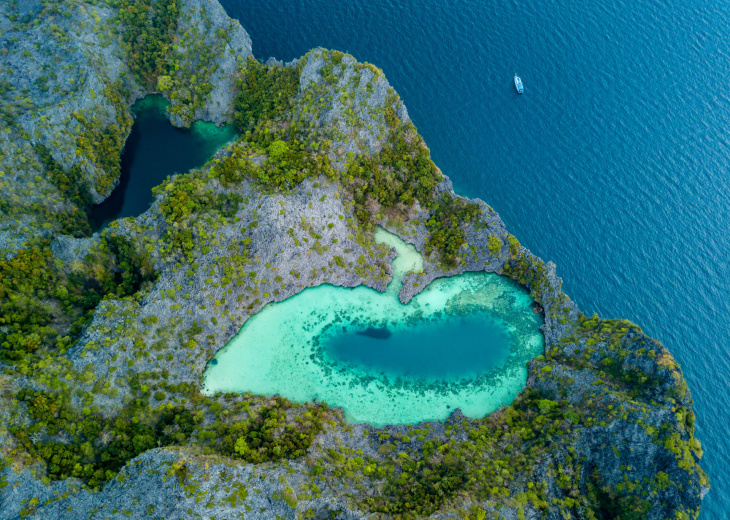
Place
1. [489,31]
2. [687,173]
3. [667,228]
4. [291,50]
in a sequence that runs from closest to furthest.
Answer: [667,228]
[687,173]
[291,50]
[489,31]

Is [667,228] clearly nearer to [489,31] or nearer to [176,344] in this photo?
[489,31]

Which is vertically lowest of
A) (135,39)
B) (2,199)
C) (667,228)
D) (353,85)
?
(2,199)

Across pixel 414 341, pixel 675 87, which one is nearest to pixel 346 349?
pixel 414 341

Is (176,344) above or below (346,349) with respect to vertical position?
below

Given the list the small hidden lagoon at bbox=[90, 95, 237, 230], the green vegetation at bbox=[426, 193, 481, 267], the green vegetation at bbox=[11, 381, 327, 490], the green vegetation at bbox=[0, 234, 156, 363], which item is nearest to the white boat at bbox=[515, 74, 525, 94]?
the green vegetation at bbox=[426, 193, 481, 267]

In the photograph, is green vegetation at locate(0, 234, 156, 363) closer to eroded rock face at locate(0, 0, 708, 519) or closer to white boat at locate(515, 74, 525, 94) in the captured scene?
eroded rock face at locate(0, 0, 708, 519)

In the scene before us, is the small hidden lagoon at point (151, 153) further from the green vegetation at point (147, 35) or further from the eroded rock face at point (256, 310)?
the green vegetation at point (147, 35)
